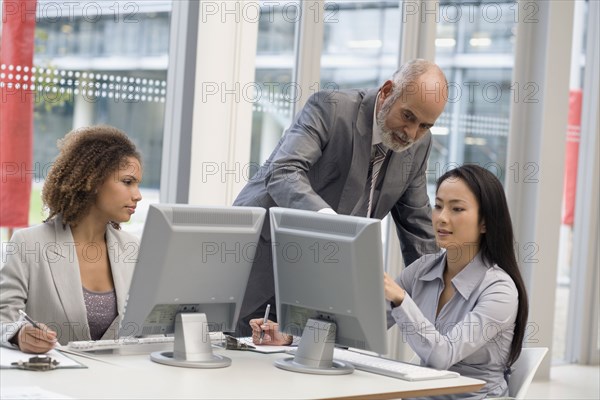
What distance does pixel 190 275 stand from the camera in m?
2.58

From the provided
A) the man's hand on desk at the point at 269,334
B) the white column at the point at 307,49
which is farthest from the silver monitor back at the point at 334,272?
the white column at the point at 307,49

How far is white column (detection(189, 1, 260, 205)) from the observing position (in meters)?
4.24

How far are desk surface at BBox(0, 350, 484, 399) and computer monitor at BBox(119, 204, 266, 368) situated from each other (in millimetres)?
89

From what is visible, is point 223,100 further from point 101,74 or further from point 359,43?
point 359,43

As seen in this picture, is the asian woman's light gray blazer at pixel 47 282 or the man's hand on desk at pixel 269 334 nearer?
the asian woman's light gray blazer at pixel 47 282

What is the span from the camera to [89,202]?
303 centimetres

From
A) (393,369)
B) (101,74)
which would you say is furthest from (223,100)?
(393,369)

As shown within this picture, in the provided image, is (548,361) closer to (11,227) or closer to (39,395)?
(11,227)

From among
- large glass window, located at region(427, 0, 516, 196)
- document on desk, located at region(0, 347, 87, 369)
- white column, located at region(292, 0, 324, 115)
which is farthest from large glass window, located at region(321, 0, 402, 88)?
document on desk, located at region(0, 347, 87, 369)

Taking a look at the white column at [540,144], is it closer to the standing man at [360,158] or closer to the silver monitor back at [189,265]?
the standing man at [360,158]

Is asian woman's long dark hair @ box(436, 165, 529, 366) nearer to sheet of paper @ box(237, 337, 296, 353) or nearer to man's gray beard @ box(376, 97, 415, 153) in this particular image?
man's gray beard @ box(376, 97, 415, 153)

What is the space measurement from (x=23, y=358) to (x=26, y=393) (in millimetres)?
405

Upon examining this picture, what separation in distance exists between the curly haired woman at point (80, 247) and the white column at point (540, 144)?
340cm

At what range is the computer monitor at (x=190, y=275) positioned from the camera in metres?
2.49
